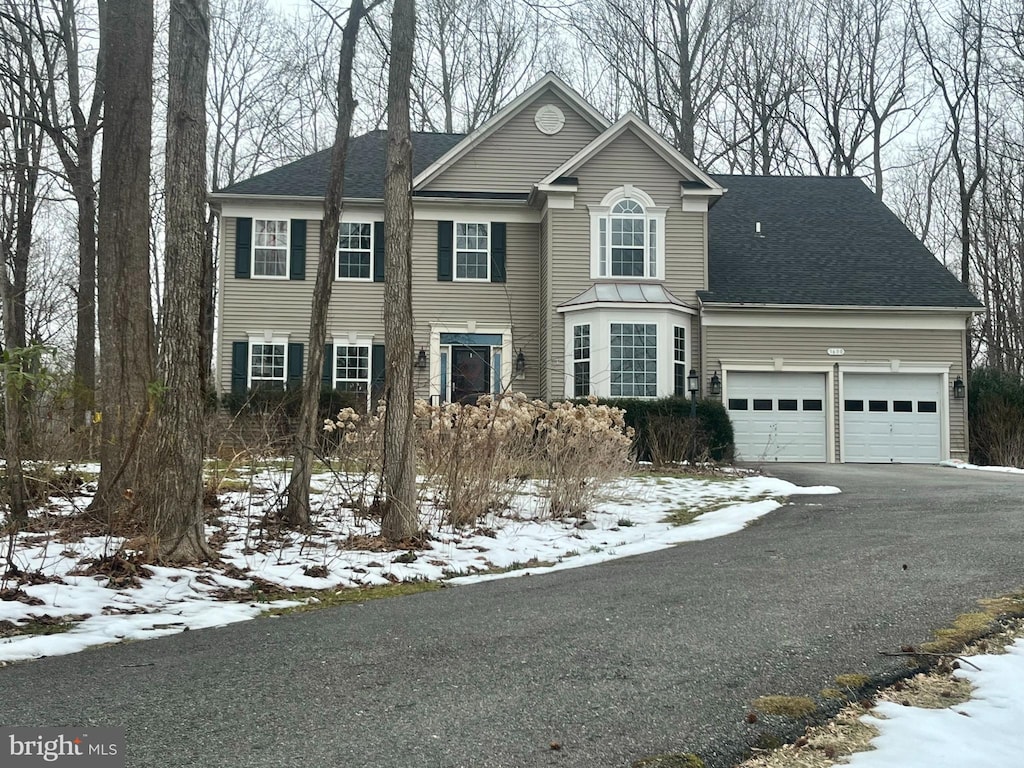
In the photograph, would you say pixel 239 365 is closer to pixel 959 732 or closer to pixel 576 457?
pixel 576 457

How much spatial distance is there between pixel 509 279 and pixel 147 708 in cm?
1719

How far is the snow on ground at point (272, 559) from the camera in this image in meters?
5.20

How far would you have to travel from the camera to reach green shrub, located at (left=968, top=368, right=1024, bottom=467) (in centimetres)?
1928

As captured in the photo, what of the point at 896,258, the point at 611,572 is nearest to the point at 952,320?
the point at 896,258

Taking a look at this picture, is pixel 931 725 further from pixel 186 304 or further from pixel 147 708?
pixel 186 304

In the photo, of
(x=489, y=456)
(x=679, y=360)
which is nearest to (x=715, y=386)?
(x=679, y=360)

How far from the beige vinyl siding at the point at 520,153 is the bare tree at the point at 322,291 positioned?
11.5 m

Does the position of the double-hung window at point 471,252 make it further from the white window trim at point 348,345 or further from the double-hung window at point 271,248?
the double-hung window at point 271,248

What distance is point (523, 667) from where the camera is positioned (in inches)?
156

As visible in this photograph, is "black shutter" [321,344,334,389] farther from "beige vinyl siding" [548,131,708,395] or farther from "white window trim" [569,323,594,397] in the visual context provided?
"white window trim" [569,323,594,397]

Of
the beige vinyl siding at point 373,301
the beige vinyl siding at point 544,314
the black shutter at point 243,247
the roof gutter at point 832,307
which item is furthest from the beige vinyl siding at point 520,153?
the roof gutter at point 832,307

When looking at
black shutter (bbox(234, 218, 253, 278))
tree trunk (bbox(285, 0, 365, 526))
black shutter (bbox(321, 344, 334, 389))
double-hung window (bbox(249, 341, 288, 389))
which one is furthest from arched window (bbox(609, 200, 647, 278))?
tree trunk (bbox(285, 0, 365, 526))

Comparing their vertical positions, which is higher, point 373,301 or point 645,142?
point 645,142

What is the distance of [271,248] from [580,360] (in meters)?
7.00
